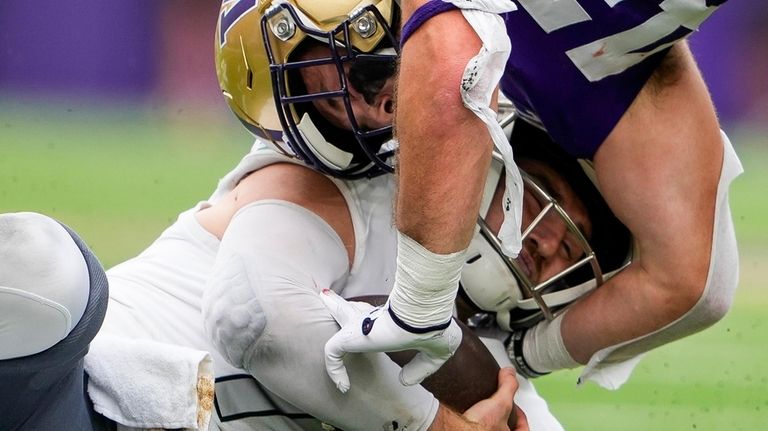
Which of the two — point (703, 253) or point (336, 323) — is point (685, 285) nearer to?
point (703, 253)

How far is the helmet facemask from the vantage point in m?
2.36

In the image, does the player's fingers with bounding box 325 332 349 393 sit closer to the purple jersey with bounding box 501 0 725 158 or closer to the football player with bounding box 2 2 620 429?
the football player with bounding box 2 2 620 429

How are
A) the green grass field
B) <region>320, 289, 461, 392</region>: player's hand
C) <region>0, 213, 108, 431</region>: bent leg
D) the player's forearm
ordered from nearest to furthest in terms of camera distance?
<region>0, 213, 108, 431</region>: bent leg, the player's forearm, <region>320, 289, 461, 392</region>: player's hand, the green grass field

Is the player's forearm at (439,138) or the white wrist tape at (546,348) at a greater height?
the player's forearm at (439,138)

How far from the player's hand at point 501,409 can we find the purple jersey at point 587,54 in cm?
51

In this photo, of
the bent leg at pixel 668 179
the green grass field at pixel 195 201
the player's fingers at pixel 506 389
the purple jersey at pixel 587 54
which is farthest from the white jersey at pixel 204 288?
the green grass field at pixel 195 201

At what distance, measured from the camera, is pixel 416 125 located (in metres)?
2.04

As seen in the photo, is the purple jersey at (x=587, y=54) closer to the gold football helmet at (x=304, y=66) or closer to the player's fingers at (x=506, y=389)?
the gold football helmet at (x=304, y=66)

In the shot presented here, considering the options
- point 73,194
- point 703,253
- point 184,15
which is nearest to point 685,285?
point 703,253

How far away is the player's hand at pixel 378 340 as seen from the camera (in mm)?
2166

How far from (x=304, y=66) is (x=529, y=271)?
77 centimetres

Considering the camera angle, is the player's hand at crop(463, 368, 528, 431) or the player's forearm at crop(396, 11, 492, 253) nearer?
the player's forearm at crop(396, 11, 492, 253)

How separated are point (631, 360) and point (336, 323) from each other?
945 mm

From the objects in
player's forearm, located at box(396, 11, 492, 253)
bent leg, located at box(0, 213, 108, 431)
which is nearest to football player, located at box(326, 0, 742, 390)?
player's forearm, located at box(396, 11, 492, 253)
